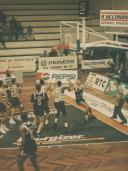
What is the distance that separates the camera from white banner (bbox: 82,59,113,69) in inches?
1051

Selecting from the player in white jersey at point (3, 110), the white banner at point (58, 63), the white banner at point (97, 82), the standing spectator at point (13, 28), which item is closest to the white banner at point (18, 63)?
the white banner at point (58, 63)

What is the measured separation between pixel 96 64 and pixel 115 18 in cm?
586

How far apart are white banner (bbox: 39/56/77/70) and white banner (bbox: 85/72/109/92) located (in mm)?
2639

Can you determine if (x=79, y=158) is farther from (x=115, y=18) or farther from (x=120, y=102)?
(x=115, y=18)

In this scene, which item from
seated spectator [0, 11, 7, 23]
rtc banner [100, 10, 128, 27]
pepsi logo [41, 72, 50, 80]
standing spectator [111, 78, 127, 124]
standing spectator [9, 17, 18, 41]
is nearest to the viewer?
standing spectator [111, 78, 127, 124]

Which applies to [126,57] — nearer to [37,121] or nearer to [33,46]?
[33,46]

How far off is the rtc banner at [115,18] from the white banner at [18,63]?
16.3 ft

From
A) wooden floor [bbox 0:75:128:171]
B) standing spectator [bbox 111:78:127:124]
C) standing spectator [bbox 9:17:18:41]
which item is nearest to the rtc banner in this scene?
standing spectator [bbox 111:78:127:124]

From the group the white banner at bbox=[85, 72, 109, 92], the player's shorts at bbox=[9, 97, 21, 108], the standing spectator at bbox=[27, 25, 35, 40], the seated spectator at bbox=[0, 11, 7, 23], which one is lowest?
the white banner at bbox=[85, 72, 109, 92]

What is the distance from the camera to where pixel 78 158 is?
41.7 ft

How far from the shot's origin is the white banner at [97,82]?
69.9 ft

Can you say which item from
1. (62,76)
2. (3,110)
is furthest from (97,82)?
(3,110)

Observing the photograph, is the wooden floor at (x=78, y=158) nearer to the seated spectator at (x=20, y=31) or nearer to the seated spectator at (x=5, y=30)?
the seated spectator at (x=5, y=30)

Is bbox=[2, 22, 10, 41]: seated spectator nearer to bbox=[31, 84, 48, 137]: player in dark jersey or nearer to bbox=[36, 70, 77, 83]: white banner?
bbox=[36, 70, 77, 83]: white banner
